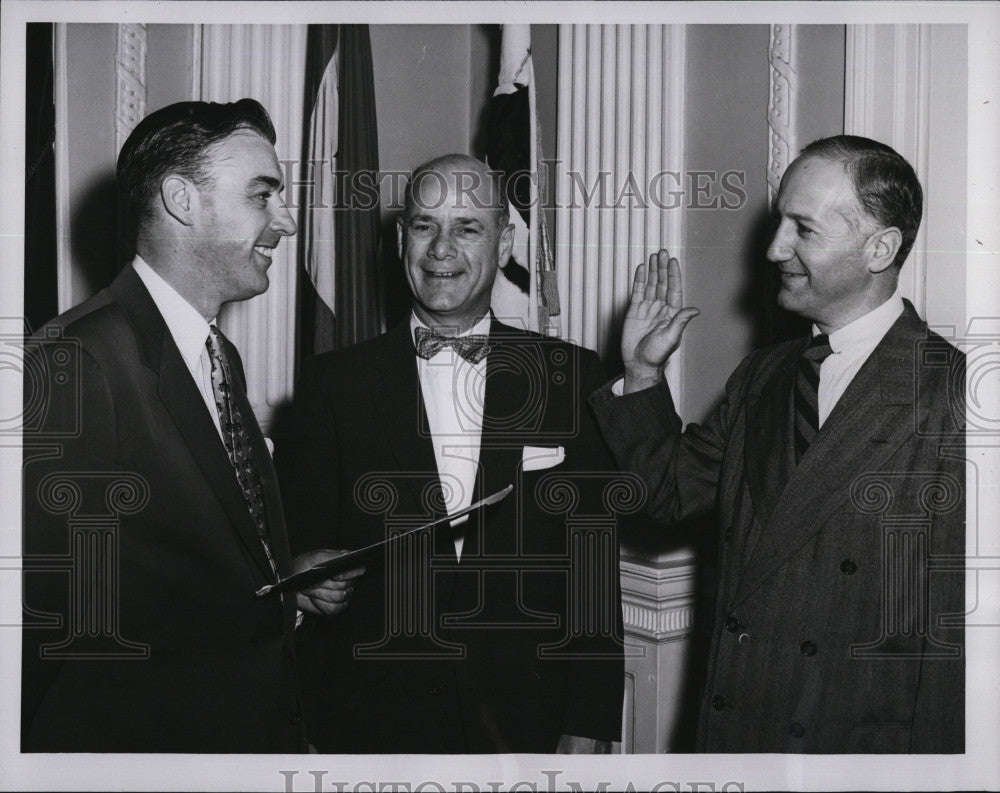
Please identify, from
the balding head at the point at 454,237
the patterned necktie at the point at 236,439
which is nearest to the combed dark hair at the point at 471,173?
the balding head at the point at 454,237

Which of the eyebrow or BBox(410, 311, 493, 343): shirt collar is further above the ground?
the eyebrow

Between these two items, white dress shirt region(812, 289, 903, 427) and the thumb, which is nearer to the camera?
white dress shirt region(812, 289, 903, 427)

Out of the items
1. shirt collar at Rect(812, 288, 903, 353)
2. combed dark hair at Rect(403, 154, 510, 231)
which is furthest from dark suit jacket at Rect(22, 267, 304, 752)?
shirt collar at Rect(812, 288, 903, 353)

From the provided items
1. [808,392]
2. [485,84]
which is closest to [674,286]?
[808,392]

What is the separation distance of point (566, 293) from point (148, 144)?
844mm

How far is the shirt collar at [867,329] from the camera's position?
1.82 m

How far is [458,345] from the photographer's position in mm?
1919

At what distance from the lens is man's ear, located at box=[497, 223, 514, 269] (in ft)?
6.27

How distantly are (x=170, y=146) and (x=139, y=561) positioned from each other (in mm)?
780

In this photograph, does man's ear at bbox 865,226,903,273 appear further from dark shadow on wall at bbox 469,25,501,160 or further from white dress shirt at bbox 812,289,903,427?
dark shadow on wall at bbox 469,25,501,160

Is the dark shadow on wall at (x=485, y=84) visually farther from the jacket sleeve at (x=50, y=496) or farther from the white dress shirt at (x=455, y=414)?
the jacket sleeve at (x=50, y=496)

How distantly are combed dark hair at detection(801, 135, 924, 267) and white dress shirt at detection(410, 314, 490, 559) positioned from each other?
2.40ft

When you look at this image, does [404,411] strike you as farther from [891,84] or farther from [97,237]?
[891,84]

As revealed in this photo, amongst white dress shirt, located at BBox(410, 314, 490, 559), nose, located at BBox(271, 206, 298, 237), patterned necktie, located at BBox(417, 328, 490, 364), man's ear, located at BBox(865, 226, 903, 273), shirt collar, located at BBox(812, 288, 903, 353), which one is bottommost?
white dress shirt, located at BBox(410, 314, 490, 559)
